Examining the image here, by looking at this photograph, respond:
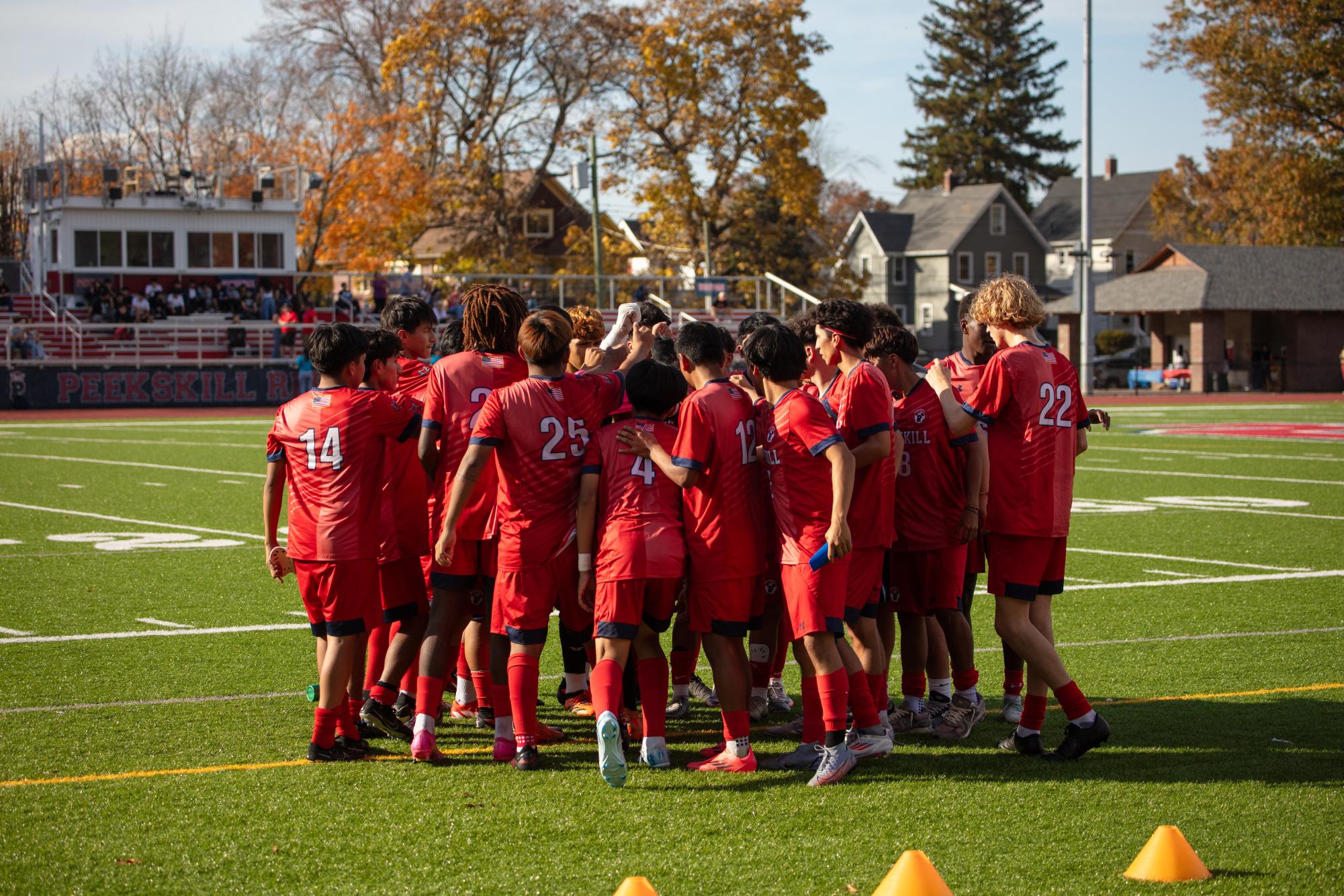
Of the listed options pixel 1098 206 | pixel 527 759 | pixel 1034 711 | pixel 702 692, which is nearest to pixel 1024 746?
pixel 1034 711

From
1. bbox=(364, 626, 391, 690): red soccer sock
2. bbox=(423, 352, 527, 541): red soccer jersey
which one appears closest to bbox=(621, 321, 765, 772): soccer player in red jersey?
bbox=(423, 352, 527, 541): red soccer jersey

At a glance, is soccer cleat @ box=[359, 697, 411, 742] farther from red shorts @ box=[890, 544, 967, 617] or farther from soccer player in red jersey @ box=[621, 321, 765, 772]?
red shorts @ box=[890, 544, 967, 617]

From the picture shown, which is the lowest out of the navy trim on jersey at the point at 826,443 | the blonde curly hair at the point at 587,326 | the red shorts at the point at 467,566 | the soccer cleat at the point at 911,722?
the soccer cleat at the point at 911,722

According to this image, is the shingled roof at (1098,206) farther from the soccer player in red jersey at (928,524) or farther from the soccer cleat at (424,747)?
the soccer cleat at (424,747)

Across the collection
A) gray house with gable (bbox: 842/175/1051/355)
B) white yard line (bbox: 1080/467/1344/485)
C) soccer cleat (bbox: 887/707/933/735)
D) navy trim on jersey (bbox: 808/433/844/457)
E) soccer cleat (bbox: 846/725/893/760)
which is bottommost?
soccer cleat (bbox: 887/707/933/735)

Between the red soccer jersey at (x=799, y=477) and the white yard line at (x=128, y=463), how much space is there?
13509 millimetres

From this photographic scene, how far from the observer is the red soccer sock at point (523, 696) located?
5.68 meters

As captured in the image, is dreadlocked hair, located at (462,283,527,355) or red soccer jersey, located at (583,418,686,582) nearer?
red soccer jersey, located at (583,418,686,582)

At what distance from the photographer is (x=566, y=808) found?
5121 mm

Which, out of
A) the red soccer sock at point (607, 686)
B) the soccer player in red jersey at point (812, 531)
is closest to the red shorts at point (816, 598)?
the soccer player in red jersey at point (812, 531)

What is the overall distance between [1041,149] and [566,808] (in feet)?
274

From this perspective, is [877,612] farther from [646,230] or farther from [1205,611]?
[646,230]

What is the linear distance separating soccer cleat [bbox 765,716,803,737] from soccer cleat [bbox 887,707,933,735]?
0.42 meters

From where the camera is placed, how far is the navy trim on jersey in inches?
213
